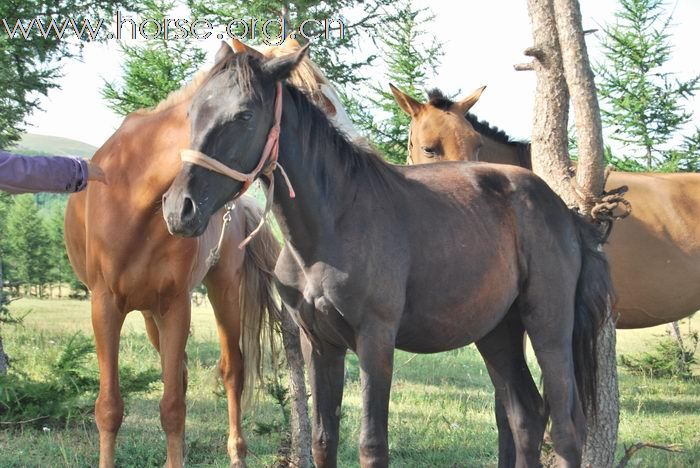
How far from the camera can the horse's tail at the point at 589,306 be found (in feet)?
13.2

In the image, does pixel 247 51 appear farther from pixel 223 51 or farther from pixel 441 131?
pixel 441 131

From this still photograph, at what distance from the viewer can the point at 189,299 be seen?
15.5 ft

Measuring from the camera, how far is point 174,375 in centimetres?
463

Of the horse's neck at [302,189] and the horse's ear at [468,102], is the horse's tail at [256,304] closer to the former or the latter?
the horse's ear at [468,102]

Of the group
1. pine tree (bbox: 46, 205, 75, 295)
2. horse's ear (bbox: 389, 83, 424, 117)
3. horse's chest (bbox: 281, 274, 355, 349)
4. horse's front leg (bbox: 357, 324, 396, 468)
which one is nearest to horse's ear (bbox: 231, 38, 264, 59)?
horse's chest (bbox: 281, 274, 355, 349)

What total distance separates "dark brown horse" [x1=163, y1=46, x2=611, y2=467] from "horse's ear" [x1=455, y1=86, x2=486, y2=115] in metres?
2.40

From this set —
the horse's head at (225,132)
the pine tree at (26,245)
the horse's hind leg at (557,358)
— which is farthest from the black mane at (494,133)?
the pine tree at (26,245)

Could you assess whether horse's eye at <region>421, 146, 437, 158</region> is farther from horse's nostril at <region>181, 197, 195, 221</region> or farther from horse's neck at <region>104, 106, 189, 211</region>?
horse's nostril at <region>181, 197, 195, 221</region>

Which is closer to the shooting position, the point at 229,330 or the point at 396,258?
the point at 396,258

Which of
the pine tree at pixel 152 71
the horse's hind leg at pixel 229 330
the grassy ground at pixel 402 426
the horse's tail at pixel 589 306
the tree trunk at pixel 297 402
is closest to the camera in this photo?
the horse's tail at pixel 589 306

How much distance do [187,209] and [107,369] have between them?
2.06 metres

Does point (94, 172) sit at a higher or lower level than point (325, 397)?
higher

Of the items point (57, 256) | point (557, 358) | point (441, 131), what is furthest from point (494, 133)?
point (57, 256)

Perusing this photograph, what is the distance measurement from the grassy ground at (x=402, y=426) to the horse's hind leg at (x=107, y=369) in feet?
2.78
